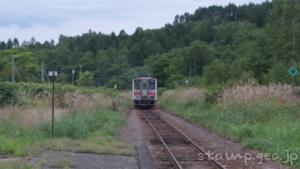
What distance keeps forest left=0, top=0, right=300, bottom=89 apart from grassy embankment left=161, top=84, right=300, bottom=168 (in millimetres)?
8953

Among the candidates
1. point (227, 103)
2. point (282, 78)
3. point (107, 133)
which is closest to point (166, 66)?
point (282, 78)

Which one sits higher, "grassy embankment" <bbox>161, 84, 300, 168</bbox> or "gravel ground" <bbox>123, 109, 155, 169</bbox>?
"grassy embankment" <bbox>161, 84, 300, 168</bbox>

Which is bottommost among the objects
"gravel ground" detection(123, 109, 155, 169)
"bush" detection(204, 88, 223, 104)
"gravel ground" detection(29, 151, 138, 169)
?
"gravel ground" detection(123, 109, 155, 169)

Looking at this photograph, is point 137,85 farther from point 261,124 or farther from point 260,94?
point 261,124

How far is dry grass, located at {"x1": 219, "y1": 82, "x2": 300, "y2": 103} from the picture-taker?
25.4 m

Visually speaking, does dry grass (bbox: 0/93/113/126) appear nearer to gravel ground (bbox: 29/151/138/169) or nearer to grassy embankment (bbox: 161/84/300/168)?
gravel ground (bbox: 29/151/138/169)

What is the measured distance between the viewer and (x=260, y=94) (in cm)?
2655

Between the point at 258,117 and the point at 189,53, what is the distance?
87074mm

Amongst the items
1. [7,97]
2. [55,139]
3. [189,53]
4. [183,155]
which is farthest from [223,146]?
[189,53]

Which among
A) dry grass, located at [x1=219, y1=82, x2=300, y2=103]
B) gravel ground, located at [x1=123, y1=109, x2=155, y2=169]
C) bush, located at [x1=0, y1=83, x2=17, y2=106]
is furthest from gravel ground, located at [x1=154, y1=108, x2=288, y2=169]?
bush, located at [x1=0, y1=83, x2=17, y2=106]

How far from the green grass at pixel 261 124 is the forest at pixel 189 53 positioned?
1155 cm

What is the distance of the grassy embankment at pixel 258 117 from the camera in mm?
16203

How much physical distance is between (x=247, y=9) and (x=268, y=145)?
446 feet

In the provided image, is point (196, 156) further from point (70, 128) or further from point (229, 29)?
point (229, 29)
